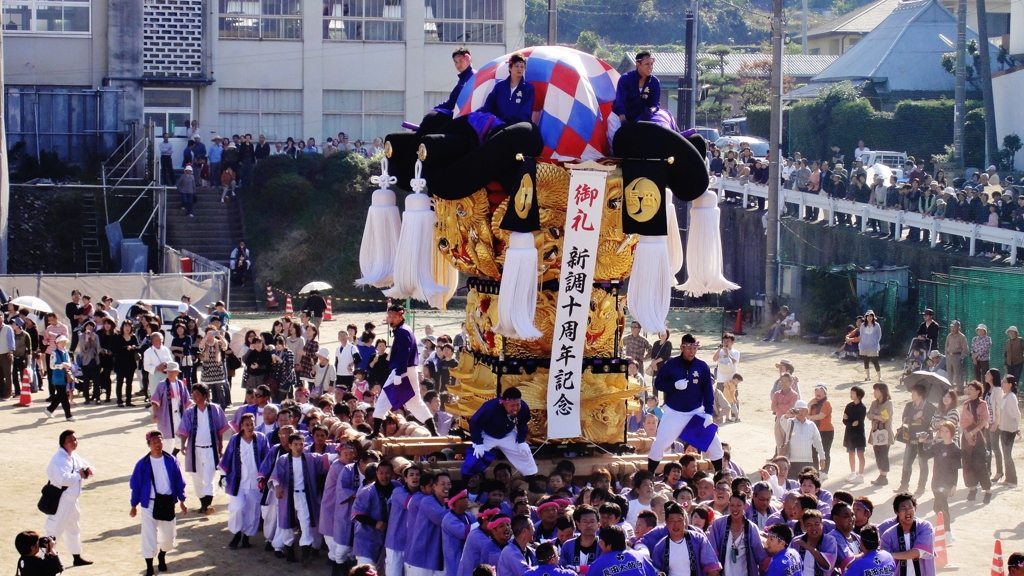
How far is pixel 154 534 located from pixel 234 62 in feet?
85.2

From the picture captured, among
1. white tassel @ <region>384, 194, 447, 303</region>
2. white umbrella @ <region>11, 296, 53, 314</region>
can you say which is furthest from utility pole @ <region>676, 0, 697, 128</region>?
white tassel @ <region>384, 194, 447, 303</region>

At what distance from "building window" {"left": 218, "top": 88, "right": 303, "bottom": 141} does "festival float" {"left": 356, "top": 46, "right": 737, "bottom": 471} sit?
24.4 metres

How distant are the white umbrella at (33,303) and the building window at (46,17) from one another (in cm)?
1416

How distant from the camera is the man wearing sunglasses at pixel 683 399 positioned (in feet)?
40.9

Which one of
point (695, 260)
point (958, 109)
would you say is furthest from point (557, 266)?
point (958, 109)

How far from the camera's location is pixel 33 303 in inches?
906

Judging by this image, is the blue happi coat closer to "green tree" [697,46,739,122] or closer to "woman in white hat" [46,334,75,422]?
"woman in white hat" [46,334,75,422]

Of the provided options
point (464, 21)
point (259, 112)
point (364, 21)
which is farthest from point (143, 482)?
point (464, 21)

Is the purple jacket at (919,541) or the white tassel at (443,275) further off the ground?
the white tassel at (443,275)

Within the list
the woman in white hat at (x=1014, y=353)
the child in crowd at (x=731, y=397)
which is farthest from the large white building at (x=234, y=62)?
the woman in white hat at (x=1014, y=353)

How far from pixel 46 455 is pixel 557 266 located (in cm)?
792

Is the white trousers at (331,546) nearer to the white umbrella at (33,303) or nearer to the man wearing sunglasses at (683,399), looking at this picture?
the man wearing sunglasses at (683,399)

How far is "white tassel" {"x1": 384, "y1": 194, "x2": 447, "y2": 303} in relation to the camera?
41.4 ft

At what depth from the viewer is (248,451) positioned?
1366 centimetres
